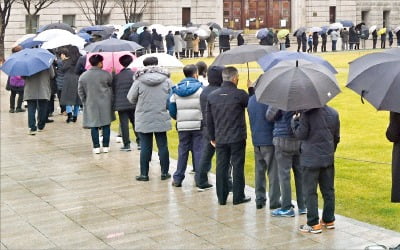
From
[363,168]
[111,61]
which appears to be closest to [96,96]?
[111,61]

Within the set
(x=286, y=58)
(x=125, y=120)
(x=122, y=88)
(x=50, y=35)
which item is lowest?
(x=125, y=120)

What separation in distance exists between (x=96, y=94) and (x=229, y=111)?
477cm

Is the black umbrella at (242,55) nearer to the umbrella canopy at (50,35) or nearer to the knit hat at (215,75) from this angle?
the knit hat at (215,75)

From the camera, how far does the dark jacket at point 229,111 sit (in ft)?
33.1

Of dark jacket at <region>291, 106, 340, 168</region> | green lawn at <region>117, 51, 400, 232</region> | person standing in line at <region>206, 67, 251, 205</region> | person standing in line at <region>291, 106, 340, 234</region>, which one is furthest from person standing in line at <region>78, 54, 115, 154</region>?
dark jacket at <region>291, 106, 340, 168</region>

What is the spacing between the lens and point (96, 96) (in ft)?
46.9

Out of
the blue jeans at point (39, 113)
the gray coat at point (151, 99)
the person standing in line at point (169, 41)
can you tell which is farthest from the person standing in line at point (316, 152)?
the person standing in line at point (169, 41)

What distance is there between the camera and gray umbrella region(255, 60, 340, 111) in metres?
8.49

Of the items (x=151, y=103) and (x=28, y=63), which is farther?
(x=28, y=63)

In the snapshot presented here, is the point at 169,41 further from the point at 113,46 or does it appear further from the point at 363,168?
the point at 363,168

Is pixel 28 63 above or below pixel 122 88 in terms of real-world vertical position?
above

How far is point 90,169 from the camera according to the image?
13.6 metres

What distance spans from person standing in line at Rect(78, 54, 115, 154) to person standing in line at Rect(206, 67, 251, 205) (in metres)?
4.31

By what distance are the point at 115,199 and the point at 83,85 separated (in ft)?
11.8
